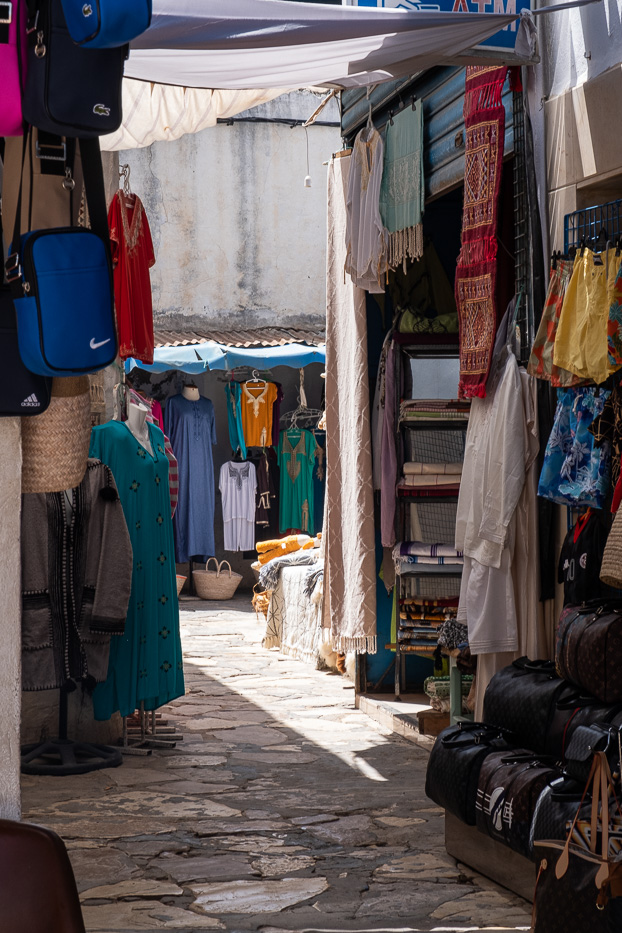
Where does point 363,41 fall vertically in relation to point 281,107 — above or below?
below

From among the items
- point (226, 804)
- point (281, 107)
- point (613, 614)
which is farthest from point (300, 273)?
point (613, 614)

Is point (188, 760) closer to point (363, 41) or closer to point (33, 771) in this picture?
point (33, 771)

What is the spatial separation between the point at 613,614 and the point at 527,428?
5.21ft

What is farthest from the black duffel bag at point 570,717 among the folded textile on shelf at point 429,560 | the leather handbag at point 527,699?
the folded textile on shelf at point 429,560

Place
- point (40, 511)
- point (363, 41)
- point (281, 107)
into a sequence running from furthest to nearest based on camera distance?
1. point (281, 107)
2. point (40, 511)
3. point (363, 41)

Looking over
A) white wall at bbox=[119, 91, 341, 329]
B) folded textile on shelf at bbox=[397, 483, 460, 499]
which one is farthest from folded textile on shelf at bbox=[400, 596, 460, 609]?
white wall at bbox=[119, 91, 341, 329]

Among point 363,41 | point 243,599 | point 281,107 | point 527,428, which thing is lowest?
point 243,599

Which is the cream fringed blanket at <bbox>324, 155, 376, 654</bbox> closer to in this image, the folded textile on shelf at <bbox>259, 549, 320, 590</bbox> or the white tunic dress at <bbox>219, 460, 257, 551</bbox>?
the folded textile on shelf at <bbox>259, 549, 320, 590</bbox>

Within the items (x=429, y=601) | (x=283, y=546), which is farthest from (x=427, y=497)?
(x=283, y=546)

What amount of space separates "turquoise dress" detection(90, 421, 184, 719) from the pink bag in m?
3.89

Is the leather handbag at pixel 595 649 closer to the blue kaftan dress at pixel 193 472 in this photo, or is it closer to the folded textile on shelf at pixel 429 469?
the folded textile on shelf at pixel 429 469

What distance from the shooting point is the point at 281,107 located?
1563 cm

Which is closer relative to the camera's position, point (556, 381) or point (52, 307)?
point (52, 307)

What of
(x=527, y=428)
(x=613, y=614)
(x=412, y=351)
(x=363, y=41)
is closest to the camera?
(x=613, y=614)
